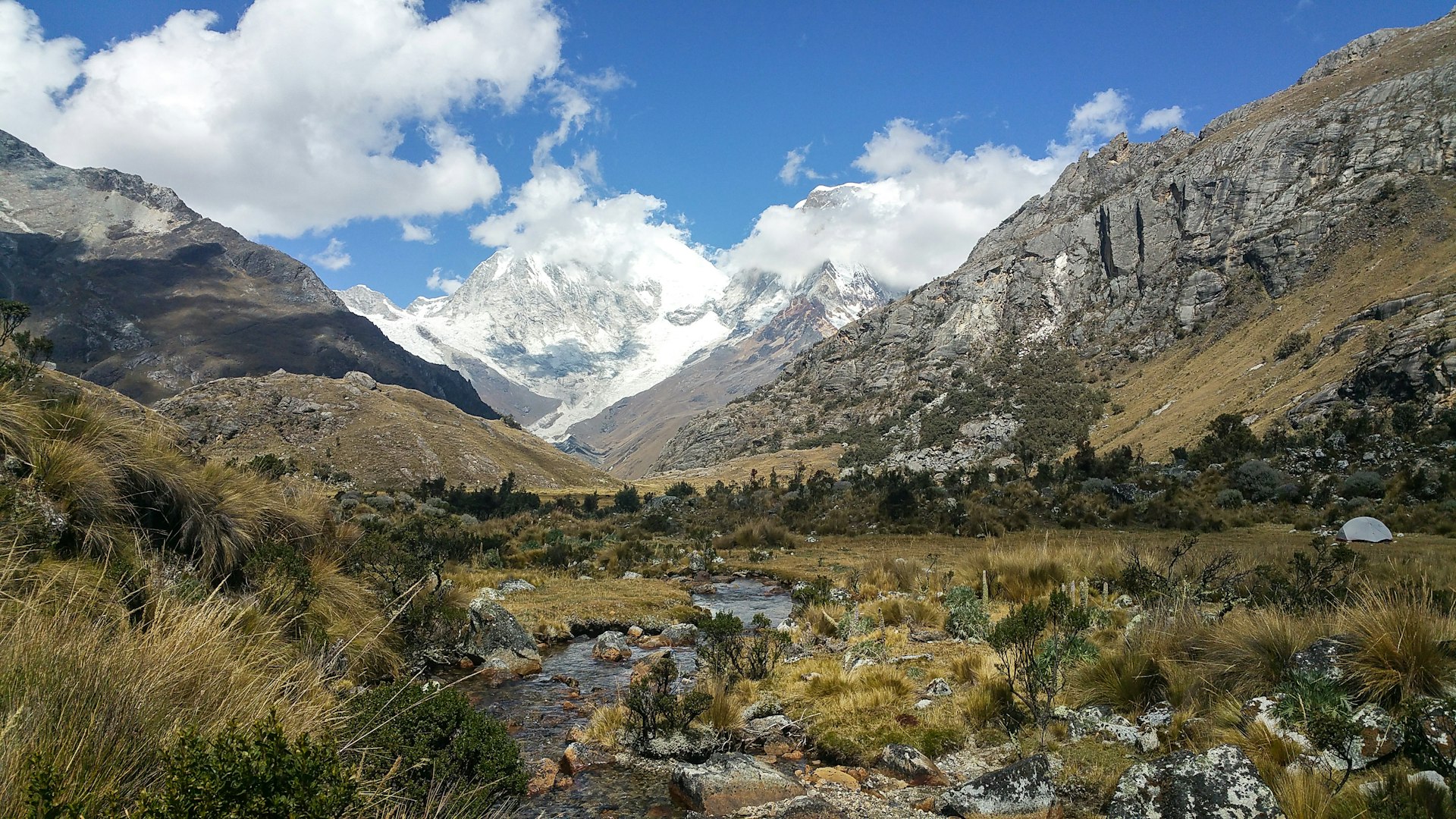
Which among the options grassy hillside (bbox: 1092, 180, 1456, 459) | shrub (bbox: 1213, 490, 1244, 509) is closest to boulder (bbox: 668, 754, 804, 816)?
shrub (bbox: 1213, 490, 1244, 509)

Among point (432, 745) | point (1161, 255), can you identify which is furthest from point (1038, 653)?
point (1161, 255)

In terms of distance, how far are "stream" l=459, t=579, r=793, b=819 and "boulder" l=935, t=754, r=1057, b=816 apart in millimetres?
2615

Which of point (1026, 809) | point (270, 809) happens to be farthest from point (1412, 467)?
point (270, 809)

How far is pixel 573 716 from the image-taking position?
9992 millimetres

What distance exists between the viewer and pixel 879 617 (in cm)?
1427

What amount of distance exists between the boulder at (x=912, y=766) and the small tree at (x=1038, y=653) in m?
0.98

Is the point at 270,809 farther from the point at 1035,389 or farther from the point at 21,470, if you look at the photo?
the point at 1035,389

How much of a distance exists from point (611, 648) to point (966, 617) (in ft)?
22.2

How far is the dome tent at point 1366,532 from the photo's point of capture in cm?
1902

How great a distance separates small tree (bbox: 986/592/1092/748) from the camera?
23.0 ft

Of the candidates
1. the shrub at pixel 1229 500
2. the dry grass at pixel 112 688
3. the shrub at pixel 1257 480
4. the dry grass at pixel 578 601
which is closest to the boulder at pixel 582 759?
the dry grass at pixel 112 688

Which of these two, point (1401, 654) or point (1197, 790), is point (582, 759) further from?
point (1401, 654)

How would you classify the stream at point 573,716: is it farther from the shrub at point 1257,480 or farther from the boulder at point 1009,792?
the shrub at point 1257,480

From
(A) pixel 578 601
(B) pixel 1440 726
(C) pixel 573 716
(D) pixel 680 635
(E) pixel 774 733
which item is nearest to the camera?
(B) pixel 1440 726
